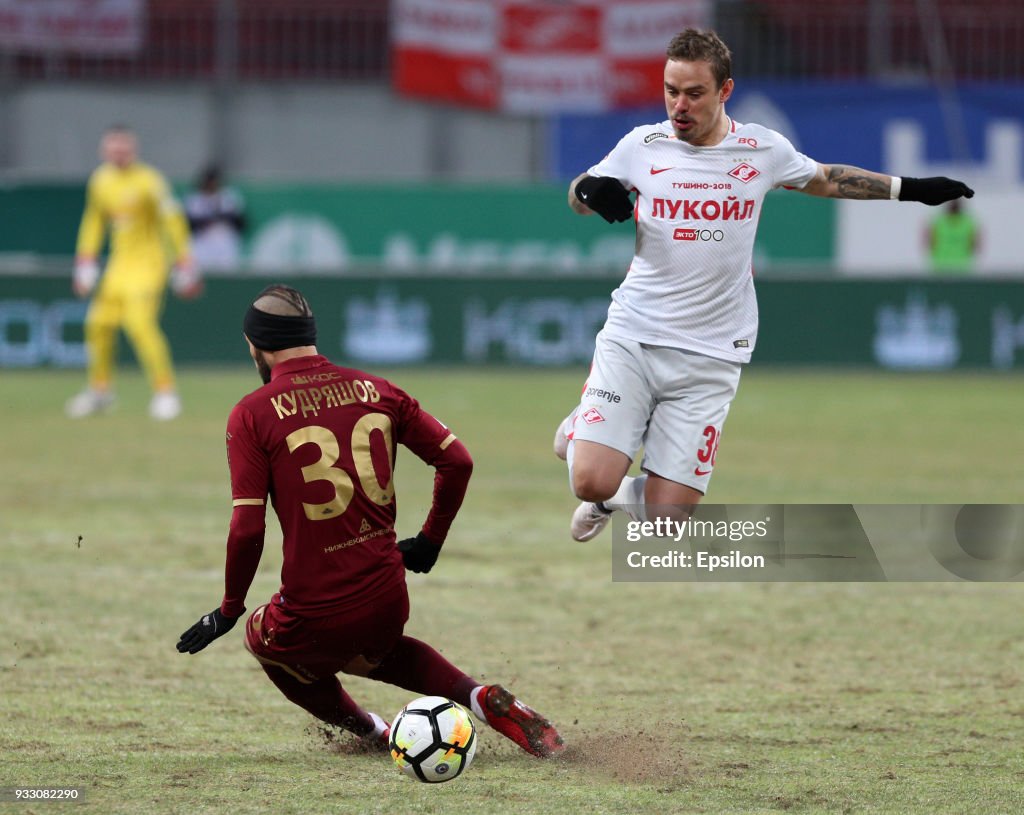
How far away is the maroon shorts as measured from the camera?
5.43 m

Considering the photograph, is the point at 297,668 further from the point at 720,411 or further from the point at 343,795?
the point at 720,411

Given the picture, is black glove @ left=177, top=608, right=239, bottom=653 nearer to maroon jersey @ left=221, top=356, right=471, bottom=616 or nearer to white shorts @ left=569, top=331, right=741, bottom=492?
maroon jersey @ left=221, top=356, right=471, bottom=616

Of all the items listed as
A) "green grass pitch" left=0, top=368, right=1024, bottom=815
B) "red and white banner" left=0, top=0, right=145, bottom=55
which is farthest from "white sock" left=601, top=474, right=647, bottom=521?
"red and white banner" left=0, top=0, right=145, bottom=55

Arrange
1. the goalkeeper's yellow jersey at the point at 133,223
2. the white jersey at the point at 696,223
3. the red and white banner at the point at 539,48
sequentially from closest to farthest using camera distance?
the white jersey at the point at 696,223 → the goalkeeper's yellow jersey at the point at 133,223 → the red and white banner at the point at 539,48

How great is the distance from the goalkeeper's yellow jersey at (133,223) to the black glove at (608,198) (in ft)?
31.7

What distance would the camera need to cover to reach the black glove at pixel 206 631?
17.4 feet

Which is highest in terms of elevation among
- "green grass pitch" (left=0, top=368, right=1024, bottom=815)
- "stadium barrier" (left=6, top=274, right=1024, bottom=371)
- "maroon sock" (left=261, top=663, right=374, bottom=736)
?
"maroon sock" (left=261, top=663, right=374, bottom=736)

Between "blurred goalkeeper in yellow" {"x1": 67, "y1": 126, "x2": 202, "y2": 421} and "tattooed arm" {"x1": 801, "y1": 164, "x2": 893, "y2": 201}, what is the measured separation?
9632mm

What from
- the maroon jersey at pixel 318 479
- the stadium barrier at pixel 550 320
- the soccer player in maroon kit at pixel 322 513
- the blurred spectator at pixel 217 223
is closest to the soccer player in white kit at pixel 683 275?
the soccer player in maroon kit at pixel 322 513

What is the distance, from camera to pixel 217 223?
22438 millimetres

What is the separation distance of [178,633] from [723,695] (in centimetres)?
254

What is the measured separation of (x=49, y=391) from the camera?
18531 mm

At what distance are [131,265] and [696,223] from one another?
10299mm

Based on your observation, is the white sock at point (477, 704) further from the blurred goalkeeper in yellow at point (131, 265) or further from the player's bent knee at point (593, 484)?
the blurred goalkeeper in yellow at point (131, 265)
